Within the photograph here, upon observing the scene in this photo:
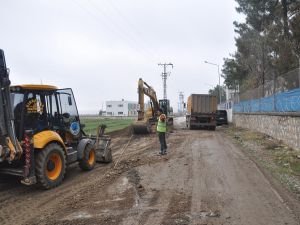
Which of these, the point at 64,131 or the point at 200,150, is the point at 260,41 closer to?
the point at 200,150

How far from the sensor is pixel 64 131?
447 inches

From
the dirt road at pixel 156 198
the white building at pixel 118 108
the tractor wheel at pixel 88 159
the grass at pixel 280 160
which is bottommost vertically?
the dirt road at pixel 156 198

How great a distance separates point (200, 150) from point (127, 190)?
7844 mm

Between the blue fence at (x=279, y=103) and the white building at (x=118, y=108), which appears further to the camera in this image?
the white building at (x=118, y=108)

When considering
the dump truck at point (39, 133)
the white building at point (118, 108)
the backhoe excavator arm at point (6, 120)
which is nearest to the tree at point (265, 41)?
the dump truck at point (39, 133)

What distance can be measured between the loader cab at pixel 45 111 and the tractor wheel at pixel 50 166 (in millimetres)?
656

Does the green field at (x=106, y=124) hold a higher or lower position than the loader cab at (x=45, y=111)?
lower

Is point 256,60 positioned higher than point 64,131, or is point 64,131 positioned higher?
point 256,60

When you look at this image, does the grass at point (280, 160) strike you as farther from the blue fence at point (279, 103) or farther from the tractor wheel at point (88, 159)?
the tractor wheel at point (88, 159)

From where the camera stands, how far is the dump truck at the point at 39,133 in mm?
8830

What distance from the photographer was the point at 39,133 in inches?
388

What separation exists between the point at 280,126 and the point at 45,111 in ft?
39.1

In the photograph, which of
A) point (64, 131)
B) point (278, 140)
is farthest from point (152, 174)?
point (278, 140)

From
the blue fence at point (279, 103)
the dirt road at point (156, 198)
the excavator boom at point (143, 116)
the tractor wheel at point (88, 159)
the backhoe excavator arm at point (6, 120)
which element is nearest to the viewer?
the dirt road at point (156, 198)
